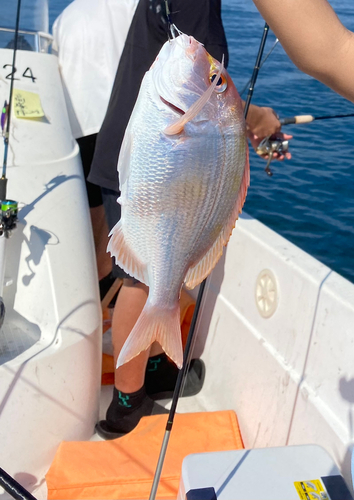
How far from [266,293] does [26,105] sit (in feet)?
4.59

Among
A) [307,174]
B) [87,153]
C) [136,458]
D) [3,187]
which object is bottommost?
[307,174]

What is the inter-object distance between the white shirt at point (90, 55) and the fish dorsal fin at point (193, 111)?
1679 millimetres

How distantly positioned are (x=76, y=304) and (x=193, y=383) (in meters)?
0.85

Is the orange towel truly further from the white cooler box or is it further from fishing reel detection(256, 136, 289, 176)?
the white cooler box

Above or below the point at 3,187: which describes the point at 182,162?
above

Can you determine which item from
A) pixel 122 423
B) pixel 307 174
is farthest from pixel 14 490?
pixel 307 174

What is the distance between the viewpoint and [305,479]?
1.34 m

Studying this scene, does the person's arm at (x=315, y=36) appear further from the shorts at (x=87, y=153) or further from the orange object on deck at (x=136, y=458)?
the shorts at (x=87, y=153)

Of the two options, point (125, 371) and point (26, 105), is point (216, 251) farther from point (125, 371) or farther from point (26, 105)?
point (26, 105)

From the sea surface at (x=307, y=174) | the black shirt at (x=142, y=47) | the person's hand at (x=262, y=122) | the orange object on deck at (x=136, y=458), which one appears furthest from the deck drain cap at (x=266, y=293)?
the sea surface at (x=307, y=174)

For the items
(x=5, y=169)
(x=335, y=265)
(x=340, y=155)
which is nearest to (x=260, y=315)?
(x=5, y=169)

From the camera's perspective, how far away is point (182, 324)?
98.1 inches

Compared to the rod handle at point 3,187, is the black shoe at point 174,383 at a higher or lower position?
lower

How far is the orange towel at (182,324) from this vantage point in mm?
2375
